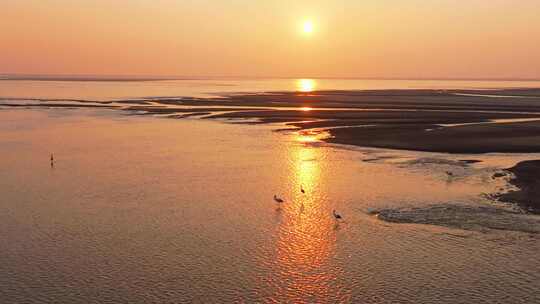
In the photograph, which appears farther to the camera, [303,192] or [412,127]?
[412,127]

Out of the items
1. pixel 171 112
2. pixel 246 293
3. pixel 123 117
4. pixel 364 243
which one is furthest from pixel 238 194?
pixel 171 112

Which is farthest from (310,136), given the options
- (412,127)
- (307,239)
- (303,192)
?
(307,239)

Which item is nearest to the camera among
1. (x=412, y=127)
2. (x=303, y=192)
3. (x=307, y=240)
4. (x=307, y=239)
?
(x=307, y=240)

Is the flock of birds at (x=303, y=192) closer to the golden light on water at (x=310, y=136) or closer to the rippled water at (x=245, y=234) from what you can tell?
the rippled water at (x=245, y=234)

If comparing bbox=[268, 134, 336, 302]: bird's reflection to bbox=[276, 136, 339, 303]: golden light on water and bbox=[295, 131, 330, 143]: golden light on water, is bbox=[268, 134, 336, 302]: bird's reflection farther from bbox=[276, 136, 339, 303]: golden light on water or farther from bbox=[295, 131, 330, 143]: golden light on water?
bbox=[295, 131, 330, 143]: golden light on water

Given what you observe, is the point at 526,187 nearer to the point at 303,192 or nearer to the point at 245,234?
the point at 303,192

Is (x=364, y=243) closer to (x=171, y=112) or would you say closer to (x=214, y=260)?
(x=214, y=260)

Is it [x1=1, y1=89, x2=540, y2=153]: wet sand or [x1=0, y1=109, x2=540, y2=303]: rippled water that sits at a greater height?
[x1=1, y1=89, x2=540, y2=153]: wet sand

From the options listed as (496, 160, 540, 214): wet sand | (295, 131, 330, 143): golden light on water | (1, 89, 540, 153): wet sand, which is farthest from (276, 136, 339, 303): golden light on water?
(1, 89, 540, 153): wet sand
